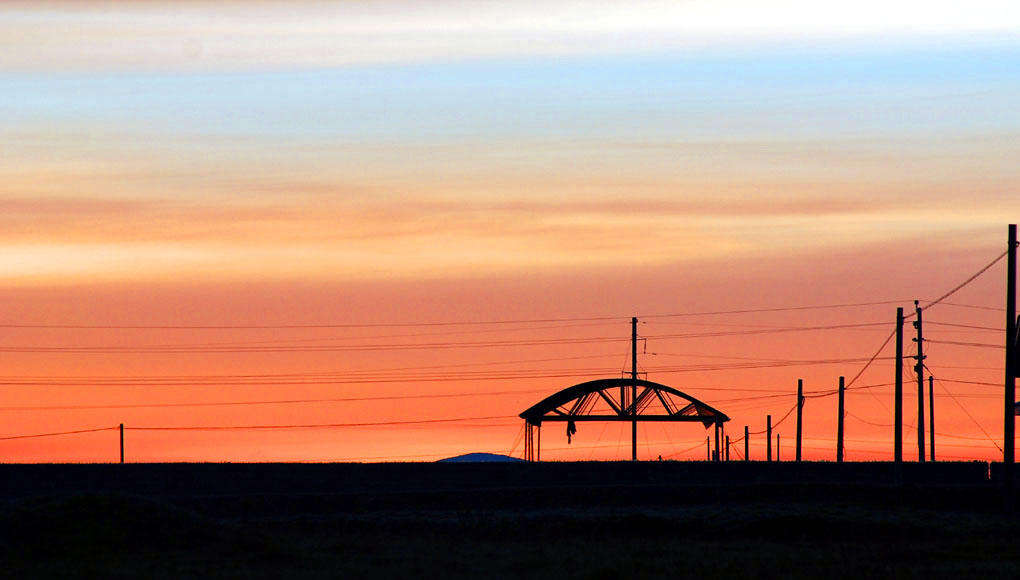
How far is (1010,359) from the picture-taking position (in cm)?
4353

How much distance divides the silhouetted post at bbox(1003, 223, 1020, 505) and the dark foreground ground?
135 cm

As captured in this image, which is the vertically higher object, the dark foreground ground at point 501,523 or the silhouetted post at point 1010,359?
the silhouetted post at point 1010,359

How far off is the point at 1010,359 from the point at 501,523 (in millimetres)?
15627

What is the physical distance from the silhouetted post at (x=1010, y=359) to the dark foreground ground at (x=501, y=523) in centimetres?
135

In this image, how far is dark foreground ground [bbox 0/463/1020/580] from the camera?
111 ft

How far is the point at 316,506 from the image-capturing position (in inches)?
1922

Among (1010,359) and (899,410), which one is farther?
(899,410)

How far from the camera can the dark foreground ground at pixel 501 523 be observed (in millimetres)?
33688

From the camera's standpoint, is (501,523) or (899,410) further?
(899,410)

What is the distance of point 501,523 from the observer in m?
43.2

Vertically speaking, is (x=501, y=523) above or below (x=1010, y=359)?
below

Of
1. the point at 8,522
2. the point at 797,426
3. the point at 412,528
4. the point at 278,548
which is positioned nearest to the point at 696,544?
the point at 412,528

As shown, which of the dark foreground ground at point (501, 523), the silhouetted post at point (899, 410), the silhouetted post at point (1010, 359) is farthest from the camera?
the silhouetted post at point (899, 410)

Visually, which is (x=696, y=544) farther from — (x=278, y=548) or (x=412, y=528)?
(x=278, y=548)
